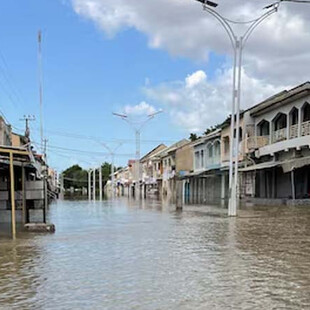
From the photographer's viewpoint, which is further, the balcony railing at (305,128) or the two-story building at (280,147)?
the two-story building at (280,147)

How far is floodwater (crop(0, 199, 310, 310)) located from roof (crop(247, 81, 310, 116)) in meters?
18.7

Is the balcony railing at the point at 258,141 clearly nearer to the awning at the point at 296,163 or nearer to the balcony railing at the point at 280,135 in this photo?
the balcony railing at the point at 280,135

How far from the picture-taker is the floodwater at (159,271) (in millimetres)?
7931

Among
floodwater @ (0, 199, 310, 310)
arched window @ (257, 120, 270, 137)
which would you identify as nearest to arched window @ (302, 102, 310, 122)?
arched window @ (257, 120, 270, 137)

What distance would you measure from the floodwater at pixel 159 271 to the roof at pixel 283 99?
61.5 ft

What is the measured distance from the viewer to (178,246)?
47.5 ft

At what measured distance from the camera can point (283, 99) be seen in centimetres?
3806

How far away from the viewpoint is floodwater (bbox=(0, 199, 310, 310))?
312 inches

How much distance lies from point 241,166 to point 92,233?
28587mm

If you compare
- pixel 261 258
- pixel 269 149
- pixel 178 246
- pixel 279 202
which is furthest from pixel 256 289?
pixel 269 149

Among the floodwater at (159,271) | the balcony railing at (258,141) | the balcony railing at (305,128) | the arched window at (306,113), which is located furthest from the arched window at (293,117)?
the floodwater at (159,271)

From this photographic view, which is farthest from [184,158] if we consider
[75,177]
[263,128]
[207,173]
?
[75,177]

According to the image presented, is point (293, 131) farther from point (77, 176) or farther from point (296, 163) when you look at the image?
point (77, 176)

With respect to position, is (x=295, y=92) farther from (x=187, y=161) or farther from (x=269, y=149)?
(x=187, y=161)
